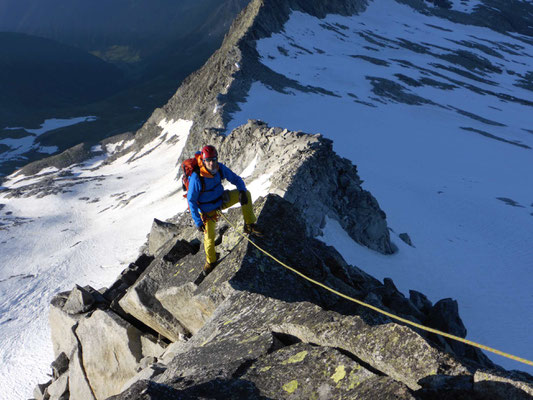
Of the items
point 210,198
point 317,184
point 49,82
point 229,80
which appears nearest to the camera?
point 210,198

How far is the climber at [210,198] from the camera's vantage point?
9.14 meters

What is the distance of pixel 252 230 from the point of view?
9469 mm

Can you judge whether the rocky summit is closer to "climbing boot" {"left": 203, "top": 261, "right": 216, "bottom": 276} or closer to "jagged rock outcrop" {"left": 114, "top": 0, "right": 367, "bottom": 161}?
"climbing boot" {"left": 203, "top": 261, "right": 216, "bottom": 276}

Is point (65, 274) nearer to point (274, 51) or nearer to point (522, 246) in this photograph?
point (522, 246)

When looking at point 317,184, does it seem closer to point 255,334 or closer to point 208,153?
point 208,153

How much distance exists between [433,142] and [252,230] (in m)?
36.9

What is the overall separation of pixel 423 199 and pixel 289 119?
48.9ft

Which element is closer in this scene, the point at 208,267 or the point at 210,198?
the point at 208,267

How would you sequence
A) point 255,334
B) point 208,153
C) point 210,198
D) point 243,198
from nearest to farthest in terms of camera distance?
point 255,334, point 208,153, point 243,198, point 210,198

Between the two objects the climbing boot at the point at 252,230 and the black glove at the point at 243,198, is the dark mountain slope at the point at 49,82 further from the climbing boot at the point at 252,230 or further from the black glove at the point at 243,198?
the climbing boot at the point at 252,230

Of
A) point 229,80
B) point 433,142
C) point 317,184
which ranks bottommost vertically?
point 433,142

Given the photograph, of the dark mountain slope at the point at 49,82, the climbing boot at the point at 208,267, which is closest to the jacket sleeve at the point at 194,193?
the climbing boot at the point at 208,267

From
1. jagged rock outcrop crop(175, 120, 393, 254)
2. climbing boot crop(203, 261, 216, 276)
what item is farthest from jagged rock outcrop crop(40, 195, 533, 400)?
jagged rock outcrop crop(175, 120, 393, 254)

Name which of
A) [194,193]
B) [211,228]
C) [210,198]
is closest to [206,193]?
[210,198]
